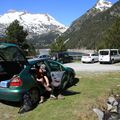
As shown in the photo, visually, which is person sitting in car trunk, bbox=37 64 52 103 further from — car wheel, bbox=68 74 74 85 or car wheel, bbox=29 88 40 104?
car wheel, bbox=68 74 74 85

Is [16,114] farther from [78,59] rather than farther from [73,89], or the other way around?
[78,59]

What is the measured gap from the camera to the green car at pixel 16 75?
1166 cm

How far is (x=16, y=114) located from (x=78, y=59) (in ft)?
146

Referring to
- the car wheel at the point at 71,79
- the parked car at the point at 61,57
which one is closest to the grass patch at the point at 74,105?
the car wheel at the point at 71,79

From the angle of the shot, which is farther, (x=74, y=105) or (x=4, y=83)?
(x=74, y=105)

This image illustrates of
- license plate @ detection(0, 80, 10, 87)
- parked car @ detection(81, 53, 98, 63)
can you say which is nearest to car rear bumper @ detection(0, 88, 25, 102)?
license plate @ detection(0, 80, 10, 87)

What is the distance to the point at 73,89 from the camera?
50.3 feet

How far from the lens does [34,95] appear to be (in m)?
12.4

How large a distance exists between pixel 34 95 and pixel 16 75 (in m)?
1.16

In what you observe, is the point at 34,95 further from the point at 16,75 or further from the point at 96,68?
the point at 96,68

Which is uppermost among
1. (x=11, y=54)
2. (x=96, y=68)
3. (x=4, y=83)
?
(x=11, y=54)

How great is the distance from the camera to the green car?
1166 centimetres

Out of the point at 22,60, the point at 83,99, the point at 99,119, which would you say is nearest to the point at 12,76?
the point at 22,60

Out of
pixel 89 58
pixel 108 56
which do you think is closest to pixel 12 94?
pixel 108 56
